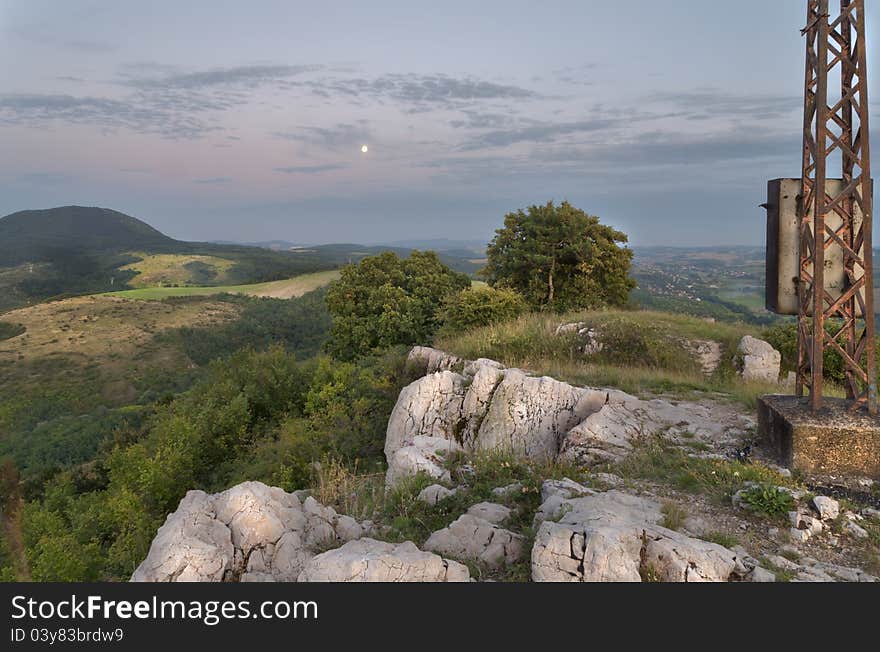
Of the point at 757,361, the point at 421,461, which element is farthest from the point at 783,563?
the point at 757,361

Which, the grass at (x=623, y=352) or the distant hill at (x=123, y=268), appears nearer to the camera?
the grass at (x=623, y=352)

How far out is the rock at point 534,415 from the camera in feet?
33.2

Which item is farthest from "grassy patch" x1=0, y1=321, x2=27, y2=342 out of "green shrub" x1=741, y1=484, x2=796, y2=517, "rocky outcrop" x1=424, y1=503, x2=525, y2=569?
"green shrub" x1=741, y1=484, x2=796, y2=517

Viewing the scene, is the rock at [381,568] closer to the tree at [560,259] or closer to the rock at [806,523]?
the rock at [806,523]

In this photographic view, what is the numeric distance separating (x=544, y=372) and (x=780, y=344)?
10.1 m

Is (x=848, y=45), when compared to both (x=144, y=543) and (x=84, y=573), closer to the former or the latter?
(x=144, y=543)

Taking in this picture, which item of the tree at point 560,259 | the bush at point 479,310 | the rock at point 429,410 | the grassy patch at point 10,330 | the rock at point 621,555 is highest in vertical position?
the tree at point 560,259

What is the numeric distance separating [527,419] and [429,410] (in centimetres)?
263

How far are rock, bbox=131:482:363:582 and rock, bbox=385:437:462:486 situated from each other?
176 cm

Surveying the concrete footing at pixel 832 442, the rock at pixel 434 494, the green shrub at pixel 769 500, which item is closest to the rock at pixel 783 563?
the green shrub at pixel 769 500

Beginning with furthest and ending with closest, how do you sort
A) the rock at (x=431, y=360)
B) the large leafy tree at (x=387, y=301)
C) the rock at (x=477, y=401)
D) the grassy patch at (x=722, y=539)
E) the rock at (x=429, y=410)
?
the large leafy tree at (x=387, y=301) < the rock at (x=431, y=360) < the rock at (x=429, y=410) < the rock at (x=477, y=401) < the grassy patch at (x=722, y=539)

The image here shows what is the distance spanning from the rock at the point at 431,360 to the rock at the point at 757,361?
8.75 m

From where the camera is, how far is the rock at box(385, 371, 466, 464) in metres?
11.6

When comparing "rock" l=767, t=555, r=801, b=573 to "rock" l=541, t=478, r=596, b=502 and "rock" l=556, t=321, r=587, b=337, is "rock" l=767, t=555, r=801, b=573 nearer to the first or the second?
"rock" l=541, t=478, r=596, b=502
